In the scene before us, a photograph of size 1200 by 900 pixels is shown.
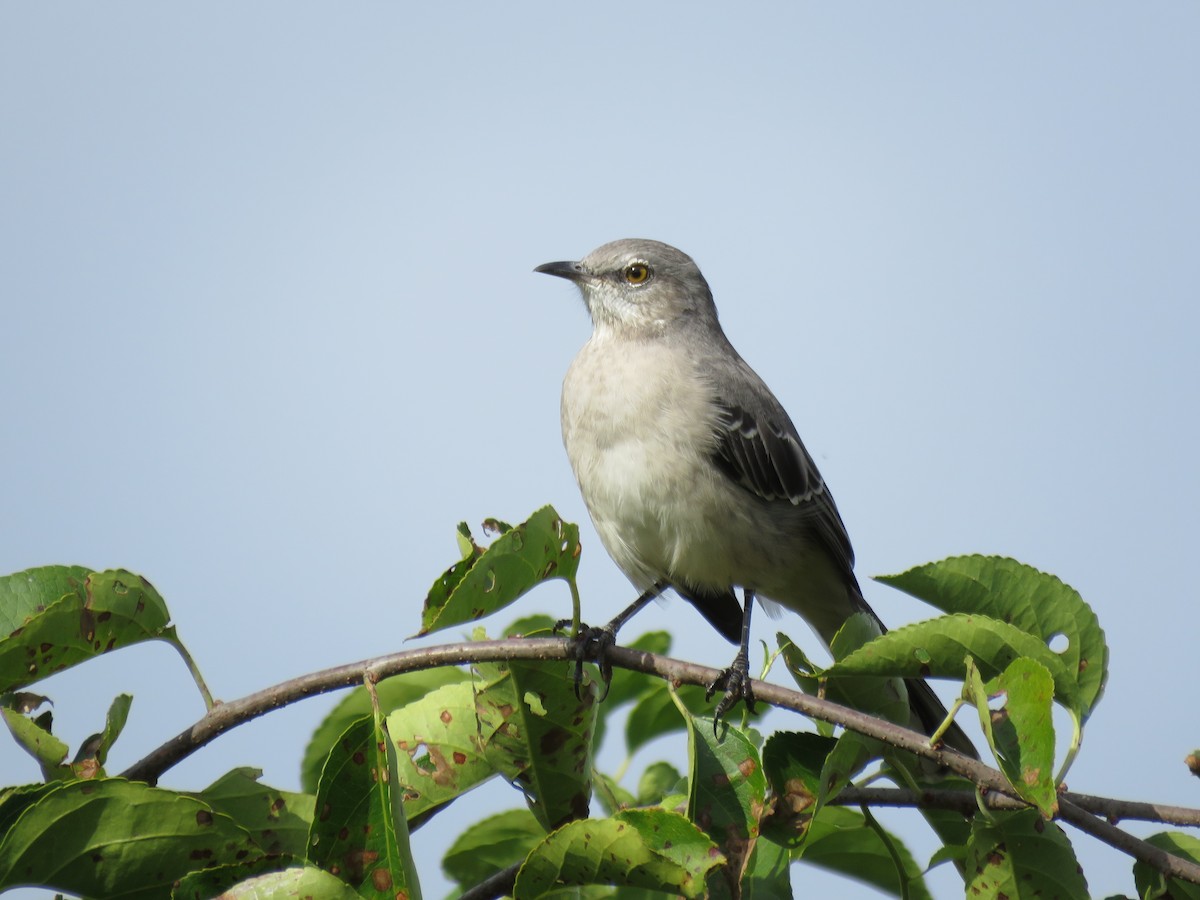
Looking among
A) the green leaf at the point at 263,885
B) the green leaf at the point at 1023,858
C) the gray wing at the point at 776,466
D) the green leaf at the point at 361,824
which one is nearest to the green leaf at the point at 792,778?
the green leaf at the point at 1023,858

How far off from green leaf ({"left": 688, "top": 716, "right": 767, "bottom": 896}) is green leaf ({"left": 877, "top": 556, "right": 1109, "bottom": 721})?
1.82 ft

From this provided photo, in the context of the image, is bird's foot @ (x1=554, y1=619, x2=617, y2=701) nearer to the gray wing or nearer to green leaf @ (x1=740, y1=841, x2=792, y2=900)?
green leaf @ (x1=740, y1=841, x2=792, y2=900)

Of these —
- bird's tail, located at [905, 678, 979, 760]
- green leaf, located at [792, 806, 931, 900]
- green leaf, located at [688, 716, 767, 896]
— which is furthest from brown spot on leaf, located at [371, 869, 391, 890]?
bird's tail, located at [905, 678, 979, 760]

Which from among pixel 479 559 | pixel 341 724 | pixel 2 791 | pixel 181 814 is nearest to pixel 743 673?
pixel 341 724

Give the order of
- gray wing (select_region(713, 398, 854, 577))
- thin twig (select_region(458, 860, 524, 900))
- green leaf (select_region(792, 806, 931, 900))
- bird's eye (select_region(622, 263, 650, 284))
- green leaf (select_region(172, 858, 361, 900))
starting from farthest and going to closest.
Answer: bird's eye (select_region(622, 263, 650, 284)) < gray wing (select_region(713, 398, 854, 577)) < green leaf (select_region(792, 806, 931, 900)) < thin twig (select_region(458, 860, 524, 900)) < green leaf (select_region(172, 858, 361, 900))

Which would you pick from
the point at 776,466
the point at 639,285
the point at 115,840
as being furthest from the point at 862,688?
the point at 639,285

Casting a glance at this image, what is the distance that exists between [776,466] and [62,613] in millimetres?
3792

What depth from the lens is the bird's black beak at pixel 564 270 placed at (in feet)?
23.3

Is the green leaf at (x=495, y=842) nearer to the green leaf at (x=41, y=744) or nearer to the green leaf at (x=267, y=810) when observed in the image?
the green leaf at (x=267, y=810)

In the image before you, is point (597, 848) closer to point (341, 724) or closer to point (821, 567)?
point (341, 724)

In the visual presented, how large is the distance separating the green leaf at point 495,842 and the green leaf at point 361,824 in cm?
132

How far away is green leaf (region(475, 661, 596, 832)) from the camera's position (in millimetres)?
3254

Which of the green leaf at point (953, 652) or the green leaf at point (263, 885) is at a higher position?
the green leaf at point (953, 652)

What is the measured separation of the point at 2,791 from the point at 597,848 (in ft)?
4.18
